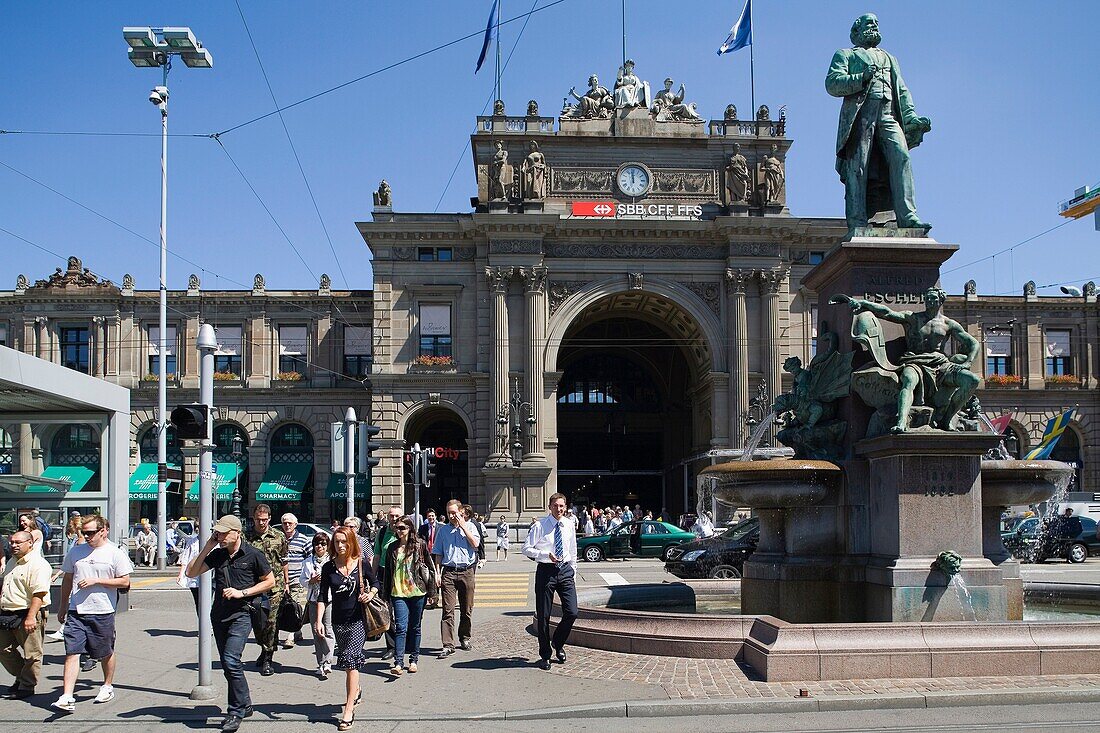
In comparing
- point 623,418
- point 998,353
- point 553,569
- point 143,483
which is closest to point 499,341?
point 623,418

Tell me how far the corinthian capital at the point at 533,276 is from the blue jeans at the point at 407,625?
36.7 metres

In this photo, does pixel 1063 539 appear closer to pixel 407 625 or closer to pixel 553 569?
pixel 553 569

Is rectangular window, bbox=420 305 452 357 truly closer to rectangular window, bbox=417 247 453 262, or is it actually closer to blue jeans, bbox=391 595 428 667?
rectangular window, bbox=417 247 453 262

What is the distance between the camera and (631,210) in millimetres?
48062

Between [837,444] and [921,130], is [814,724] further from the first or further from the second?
[921,130]

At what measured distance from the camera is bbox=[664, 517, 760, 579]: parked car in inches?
845

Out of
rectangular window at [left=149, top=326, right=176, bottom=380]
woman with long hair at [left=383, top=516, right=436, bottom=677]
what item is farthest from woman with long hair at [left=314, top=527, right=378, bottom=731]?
rectangular window at [left=149, top=326, right=176, bottom=380]

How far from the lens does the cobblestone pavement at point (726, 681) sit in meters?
9.43

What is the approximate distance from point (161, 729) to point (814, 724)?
555 centimetres

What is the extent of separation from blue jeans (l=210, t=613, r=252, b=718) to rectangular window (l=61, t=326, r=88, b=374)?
48875 mm

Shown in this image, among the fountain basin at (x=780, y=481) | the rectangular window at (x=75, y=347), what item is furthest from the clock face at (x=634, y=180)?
the fountain basin at (x=780, y=481)

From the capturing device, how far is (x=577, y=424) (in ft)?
199

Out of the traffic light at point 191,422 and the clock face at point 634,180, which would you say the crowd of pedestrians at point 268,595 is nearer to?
the traffic light at point 191,422

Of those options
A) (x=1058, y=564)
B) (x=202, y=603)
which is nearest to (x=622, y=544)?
(x=1058, y=564)
